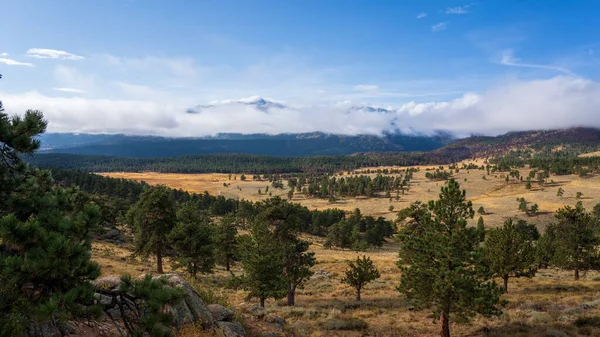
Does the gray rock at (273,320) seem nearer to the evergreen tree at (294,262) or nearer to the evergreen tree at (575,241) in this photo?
the evergreen tree at (294,262)

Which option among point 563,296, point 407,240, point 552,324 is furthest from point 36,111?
point 563,296

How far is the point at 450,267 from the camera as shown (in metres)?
20.1

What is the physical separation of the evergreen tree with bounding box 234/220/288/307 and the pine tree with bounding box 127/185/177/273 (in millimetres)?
14998

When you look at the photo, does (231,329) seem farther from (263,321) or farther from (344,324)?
(344,324)

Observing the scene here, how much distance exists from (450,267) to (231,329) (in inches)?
522

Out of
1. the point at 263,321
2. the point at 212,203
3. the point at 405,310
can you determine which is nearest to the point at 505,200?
the point at 212,203

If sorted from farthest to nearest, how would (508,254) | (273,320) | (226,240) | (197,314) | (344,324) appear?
(226,240) < (508,254) < (344,324) < (273,320) < (197,314)

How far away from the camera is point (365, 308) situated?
32094 mm

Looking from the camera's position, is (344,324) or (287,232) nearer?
(344,324)

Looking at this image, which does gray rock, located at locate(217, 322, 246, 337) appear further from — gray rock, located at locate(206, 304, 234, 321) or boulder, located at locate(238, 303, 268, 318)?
boulder, located at locate(238, 303, 268, 318)

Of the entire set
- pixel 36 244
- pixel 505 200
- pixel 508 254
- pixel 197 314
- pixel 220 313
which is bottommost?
pixel 505 200

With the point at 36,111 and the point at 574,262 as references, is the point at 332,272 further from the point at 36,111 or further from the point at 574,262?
the point at 36,111

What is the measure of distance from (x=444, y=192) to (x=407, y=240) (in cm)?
→ 392

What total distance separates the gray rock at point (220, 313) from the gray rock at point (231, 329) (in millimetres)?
613
